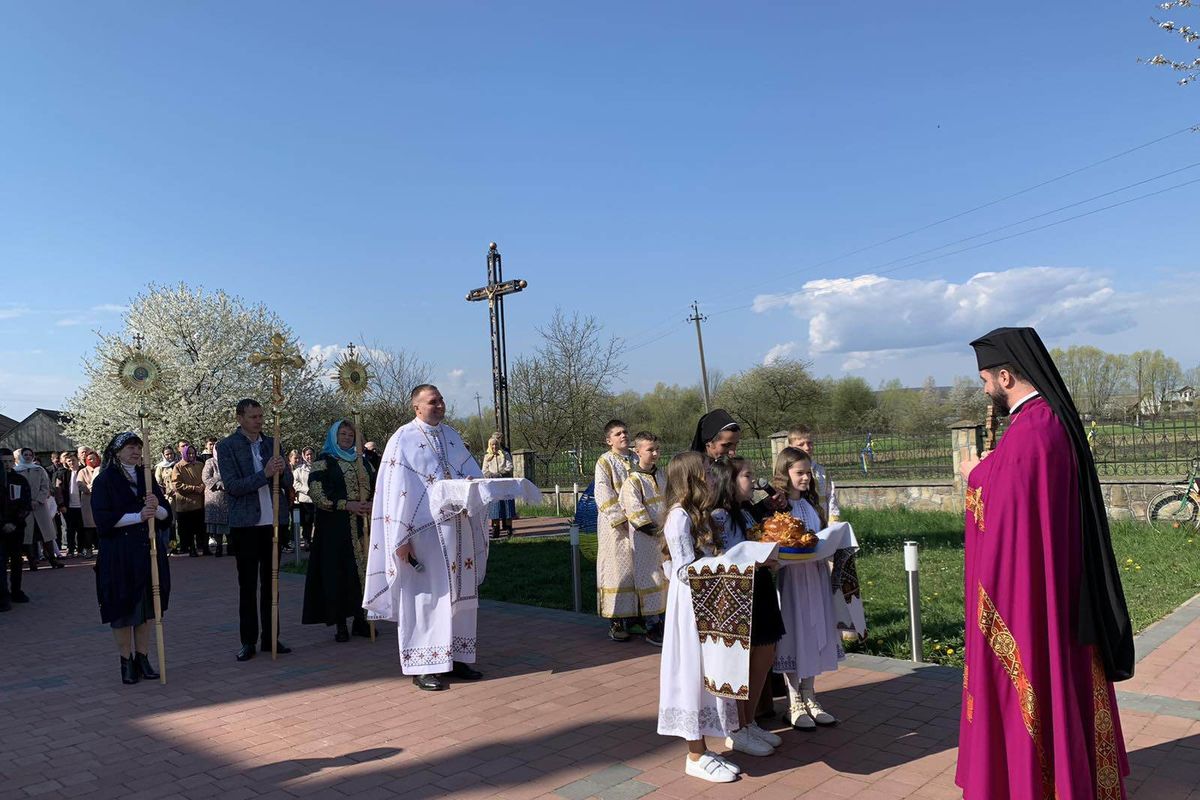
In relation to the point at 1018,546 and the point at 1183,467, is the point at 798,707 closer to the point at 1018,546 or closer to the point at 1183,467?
the point at 1018,546

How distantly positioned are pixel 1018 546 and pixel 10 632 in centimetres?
1063

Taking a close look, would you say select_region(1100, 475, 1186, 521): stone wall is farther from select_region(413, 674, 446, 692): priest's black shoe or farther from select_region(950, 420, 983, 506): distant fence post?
select_region(413, 674, 446, 692): priest's black shoe

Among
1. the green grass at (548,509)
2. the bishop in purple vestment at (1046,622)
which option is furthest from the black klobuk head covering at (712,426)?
the green grass at (548,509)

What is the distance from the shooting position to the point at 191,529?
17.0 metres

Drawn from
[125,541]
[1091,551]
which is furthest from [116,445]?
[1091,551]

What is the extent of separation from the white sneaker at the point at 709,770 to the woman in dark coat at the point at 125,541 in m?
4.90

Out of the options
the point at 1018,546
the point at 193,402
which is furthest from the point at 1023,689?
the point at 193,402

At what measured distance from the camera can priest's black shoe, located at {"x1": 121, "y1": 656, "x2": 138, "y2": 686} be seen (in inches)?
280

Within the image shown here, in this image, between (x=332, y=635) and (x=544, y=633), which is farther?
(x=332, y=635)

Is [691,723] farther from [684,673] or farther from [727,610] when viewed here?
[727,610]

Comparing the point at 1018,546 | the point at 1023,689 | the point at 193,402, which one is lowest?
the point at 1023,689

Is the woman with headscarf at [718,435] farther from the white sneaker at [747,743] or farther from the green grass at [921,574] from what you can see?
the green grass at [921,574]

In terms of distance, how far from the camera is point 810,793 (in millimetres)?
4266

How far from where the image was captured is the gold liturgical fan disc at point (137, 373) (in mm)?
7578
